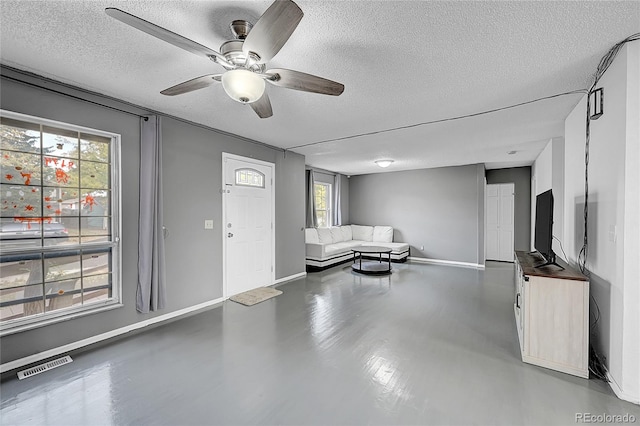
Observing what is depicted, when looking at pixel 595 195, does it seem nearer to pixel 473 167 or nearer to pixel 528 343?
pixel 528 343

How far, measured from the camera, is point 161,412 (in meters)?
1.76

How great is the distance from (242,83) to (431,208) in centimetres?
617

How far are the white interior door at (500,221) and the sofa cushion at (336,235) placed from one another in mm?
3790

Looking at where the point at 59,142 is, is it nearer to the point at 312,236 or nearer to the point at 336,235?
the point at 312,236

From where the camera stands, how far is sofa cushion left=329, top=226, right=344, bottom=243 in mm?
6945

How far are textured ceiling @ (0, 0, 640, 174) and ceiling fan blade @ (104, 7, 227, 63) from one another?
0.22 m

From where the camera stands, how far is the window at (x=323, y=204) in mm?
7389

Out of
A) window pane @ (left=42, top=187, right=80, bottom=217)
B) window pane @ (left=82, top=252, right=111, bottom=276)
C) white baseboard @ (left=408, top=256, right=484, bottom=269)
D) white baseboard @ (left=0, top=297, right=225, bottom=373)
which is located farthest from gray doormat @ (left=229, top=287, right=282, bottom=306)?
white baseboard @ (left=408, top=256, right=484, bottom=269)

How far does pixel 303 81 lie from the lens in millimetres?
1862

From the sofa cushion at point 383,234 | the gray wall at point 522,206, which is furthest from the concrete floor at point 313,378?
the gray wall at point 522,206

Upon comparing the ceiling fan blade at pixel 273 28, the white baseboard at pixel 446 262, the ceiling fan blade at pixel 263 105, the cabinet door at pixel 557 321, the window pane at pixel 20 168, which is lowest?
the white baseboard at pixel 446 262

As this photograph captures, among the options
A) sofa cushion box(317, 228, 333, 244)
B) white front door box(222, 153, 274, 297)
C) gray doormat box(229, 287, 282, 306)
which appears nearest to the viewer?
gray doormat box(229, 287, 282, 306)

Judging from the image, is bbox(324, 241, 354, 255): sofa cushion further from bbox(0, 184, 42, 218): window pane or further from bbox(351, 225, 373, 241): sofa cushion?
bbox(0, 184, 42, 218): window pane

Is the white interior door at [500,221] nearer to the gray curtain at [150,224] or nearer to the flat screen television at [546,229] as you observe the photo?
the flat screen television at [546,229]
